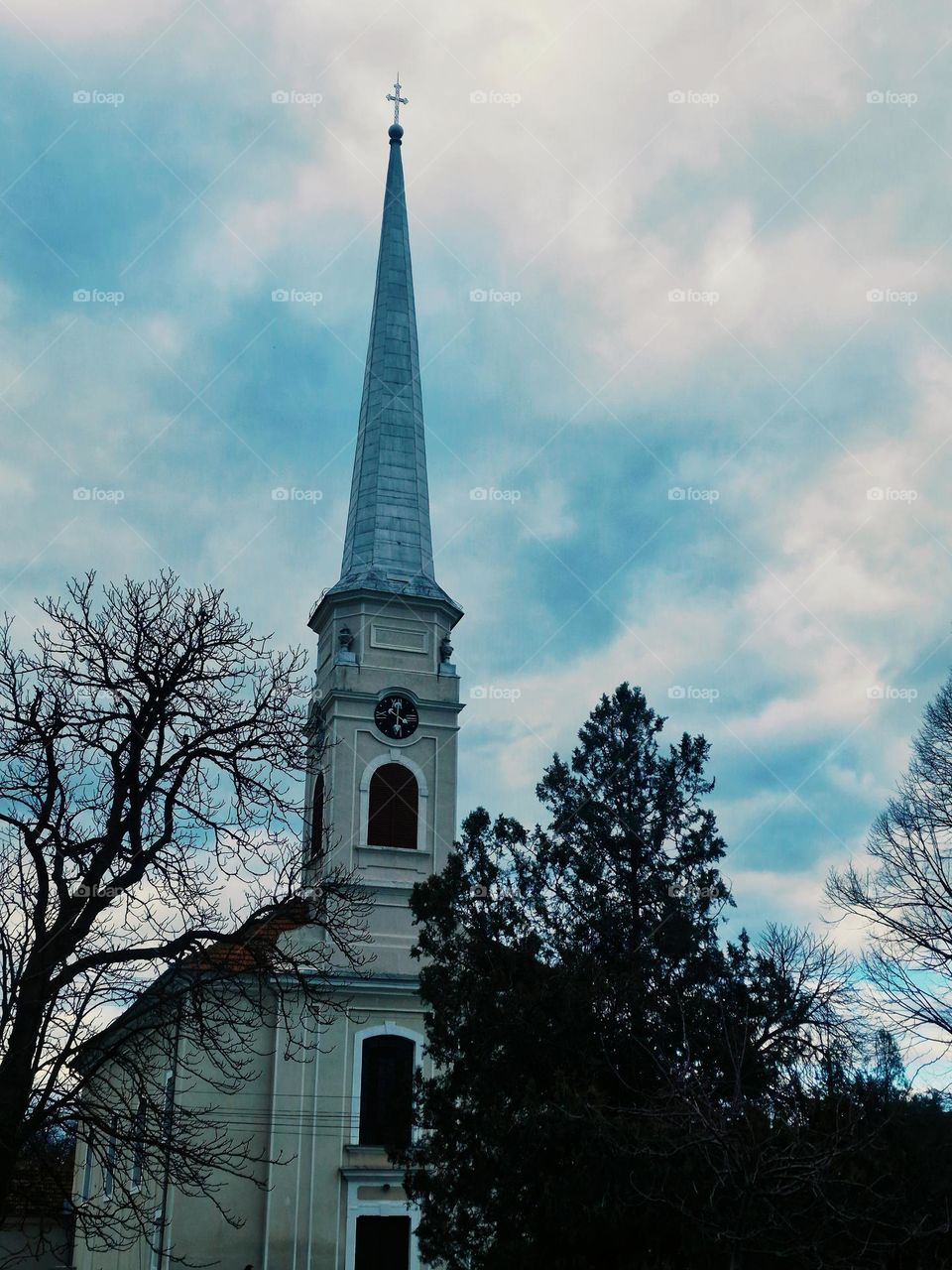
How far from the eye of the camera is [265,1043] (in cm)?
2977

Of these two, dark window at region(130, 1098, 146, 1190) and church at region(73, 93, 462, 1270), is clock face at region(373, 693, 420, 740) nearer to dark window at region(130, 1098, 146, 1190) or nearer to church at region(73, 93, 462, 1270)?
church at region(73, 93, 462, 1270)

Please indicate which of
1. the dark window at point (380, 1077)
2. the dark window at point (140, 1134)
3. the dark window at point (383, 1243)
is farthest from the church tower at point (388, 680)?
the dark window at point (140, 1134)

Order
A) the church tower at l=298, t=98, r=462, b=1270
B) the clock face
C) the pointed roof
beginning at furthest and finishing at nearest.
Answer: the pointed roof, the clock face, the church tower at l=298, t=98, r=462, b=1270

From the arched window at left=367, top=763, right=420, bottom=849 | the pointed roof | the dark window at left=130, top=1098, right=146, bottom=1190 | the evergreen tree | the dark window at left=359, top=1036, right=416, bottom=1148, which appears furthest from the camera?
the pointed roof

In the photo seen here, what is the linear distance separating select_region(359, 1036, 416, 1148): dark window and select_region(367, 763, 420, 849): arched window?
4.96 metres

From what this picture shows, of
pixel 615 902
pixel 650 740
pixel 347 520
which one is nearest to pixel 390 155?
pixel 347 520

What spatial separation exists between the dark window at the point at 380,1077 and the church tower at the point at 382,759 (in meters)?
0.03

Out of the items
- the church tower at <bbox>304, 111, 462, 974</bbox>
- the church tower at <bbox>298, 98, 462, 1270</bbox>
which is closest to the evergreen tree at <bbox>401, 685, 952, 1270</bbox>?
the church tower at <bbox>298, 98, 462, 1270</bbox>

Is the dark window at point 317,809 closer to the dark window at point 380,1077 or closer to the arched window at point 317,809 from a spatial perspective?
the arched window at point 317,809

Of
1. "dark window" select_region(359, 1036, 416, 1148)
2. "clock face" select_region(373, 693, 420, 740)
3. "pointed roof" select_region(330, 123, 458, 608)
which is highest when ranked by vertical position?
Answer: "pointed roof" select_region(330, 123, 458, 608)

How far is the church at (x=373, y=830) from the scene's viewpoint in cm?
2791

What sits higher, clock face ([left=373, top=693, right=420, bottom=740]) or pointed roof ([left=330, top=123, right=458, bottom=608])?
pointed roof ([left=330, top=123, right=458, bottom=608])

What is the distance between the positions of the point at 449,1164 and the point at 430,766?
14.4 meters

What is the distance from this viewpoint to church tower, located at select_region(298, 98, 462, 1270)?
28.5 meters
